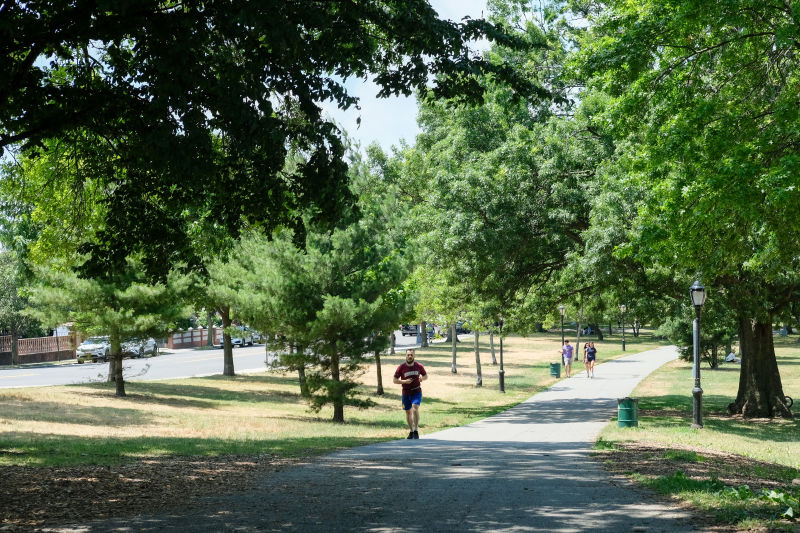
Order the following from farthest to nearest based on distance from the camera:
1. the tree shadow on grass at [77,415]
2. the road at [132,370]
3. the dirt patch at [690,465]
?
the road at [132,370] < the tree shadow on grass at [77,415] < the dirt patch at [690,465]

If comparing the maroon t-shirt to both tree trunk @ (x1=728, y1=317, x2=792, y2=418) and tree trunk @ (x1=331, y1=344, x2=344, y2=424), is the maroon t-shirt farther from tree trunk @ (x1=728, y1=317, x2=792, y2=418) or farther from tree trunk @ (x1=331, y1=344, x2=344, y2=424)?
tree trunk @ (x1=728, y1=317, x2=792, y2=418)

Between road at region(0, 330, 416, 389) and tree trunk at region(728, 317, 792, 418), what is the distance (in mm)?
19034

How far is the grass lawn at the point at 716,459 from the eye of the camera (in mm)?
6691

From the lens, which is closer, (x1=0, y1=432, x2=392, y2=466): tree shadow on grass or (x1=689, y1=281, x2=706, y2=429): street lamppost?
(x1=0, y1=432, x2=392, y2=466): tree shadow on grass

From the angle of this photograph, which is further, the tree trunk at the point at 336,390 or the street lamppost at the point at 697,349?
the tree trunk at the point at 336,390

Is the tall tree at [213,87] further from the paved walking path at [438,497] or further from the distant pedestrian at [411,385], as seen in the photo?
the distant pedestrian at [411,385]

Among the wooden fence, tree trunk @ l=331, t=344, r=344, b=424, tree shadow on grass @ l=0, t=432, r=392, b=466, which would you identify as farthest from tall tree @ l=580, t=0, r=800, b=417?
the wooden fence

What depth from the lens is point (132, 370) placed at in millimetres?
36938

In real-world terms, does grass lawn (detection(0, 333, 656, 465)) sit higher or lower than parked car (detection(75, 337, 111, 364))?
lower

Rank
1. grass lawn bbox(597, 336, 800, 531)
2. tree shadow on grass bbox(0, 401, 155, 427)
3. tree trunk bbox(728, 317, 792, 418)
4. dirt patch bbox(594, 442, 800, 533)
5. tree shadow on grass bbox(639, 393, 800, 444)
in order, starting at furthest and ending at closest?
tree trunk bbox(728, 317, 792, 418) < tree shadow on grass bbox(639, 393, 800, 444) < tree shadow on grass bbox(0, 401, 155, 427) < dirt patch bbox(594, 442, 800, 533) < grass lawn bbox(597, 336, 800, 531)

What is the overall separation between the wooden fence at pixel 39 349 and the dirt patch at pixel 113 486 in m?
36.7

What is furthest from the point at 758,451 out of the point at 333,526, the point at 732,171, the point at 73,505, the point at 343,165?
the point at 73,505

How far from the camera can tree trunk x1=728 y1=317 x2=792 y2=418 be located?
76.4 ft

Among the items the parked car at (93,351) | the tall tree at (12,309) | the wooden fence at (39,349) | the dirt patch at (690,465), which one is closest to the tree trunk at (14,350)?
the tall tree at (12,309)
